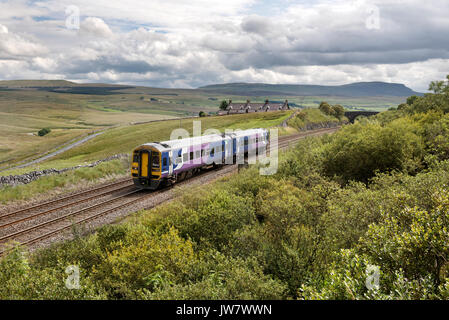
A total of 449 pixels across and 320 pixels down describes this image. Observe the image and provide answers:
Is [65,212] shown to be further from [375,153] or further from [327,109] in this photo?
[327,109]

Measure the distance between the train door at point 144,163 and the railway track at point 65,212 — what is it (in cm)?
157

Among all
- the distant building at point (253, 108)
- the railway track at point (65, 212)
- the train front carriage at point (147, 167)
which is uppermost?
the distant building at point (253, 108)

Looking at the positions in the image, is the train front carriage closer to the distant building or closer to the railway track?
the railway track

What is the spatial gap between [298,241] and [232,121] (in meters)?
79.6

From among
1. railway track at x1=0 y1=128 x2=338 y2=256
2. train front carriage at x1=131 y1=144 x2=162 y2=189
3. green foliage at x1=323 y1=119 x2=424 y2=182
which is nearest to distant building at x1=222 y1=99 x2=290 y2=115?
train front carriage at x1=131 y1=144 x2=162 y2=189

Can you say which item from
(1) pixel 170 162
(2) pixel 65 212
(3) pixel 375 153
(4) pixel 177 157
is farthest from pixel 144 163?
(3) pixel 375 153

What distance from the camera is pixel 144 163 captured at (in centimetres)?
2605

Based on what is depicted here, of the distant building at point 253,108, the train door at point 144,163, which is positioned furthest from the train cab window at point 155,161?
the distant building at point 253,108

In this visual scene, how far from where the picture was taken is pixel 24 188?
25.1 m

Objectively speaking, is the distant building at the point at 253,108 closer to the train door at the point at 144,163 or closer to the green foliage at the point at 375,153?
the train door at the point at 144,163

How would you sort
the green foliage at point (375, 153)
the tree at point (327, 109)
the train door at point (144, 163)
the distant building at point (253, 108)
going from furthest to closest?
the distant building at point (253, 108) → the tree at point (327, 109) → the train door at point (144, 163) → the green foliage at point (375, 153)

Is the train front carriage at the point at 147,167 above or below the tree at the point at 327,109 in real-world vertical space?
below

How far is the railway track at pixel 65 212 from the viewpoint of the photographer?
17688mm
